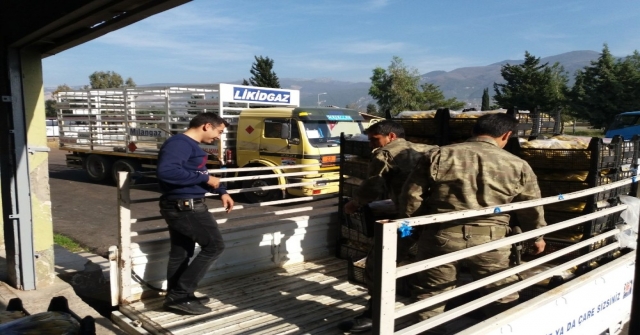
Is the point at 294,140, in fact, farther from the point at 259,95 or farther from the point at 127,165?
the point at 127,165

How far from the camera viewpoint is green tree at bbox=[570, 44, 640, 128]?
35406mm

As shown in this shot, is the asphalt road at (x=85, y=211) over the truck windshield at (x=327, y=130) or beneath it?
beneath

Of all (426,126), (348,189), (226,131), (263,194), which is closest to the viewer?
(426,126)

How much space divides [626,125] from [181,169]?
22.4m

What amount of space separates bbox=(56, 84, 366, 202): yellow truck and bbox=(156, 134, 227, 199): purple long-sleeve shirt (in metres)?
4.86

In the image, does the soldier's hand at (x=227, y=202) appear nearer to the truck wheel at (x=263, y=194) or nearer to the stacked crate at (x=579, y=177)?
the stacked crate at (x=579, y=177)

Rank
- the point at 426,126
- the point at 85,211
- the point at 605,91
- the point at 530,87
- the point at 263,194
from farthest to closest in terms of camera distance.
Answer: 1. the point at 530,87
2. the point at 605,91
3. the point at 263,194
4. the point at 85,211
5. the point at 426,126

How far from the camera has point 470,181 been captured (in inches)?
112

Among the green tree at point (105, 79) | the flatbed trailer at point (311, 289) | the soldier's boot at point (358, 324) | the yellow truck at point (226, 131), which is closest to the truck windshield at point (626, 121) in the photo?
the yellow truck at point (226, 131)

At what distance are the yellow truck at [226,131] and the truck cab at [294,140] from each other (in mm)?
21

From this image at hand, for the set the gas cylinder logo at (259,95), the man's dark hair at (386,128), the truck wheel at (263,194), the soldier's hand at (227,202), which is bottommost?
the truck wheel at (263,194)

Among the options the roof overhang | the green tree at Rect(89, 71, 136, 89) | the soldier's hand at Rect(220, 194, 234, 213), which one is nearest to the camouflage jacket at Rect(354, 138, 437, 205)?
the soldier's hand at Rect(220, 194, 234, 213)

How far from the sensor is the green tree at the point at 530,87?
3959cm

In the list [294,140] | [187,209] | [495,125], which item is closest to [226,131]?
[294,140]
